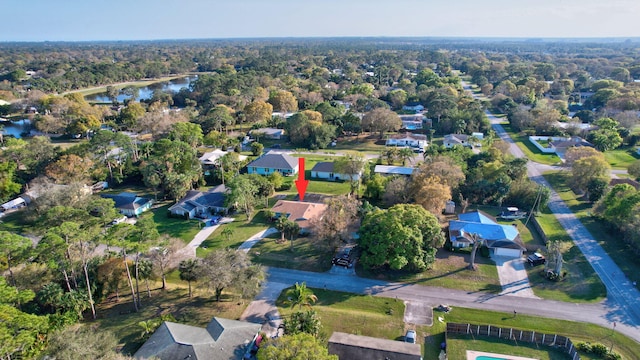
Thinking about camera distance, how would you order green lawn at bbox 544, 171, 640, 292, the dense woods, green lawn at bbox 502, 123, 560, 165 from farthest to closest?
1. green lawn at bbox 502, 123, 560, 165
2. green lawn at bbox 544, 171, 640, 292
3. the dense woods

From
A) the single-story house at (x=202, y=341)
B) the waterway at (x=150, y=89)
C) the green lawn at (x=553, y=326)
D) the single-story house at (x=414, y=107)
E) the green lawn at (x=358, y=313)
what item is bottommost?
the green lawn at (x=553, y=326)

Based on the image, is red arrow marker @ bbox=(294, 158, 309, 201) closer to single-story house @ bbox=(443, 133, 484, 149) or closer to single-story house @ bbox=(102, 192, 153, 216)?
single-story house @ bbox=(102, 192, 153, 216)

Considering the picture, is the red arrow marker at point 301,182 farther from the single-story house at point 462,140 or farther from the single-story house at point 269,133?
the single-story house at point 462,140

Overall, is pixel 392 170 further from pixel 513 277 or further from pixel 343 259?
pixel 513 277

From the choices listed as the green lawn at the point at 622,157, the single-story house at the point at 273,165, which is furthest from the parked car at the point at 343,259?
the green lawn at the point at 622,157

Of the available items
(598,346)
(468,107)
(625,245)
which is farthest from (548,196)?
(468,107)

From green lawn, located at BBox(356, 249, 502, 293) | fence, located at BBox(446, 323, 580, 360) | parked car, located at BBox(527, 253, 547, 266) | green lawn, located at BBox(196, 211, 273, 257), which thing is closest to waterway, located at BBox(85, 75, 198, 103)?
green lawn, located at BBox(196, 211, 273, 257)
